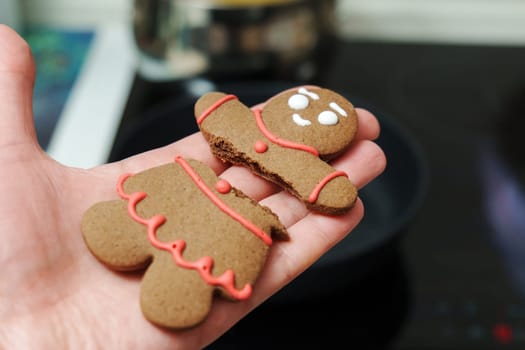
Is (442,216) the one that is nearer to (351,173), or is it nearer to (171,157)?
(351,173)

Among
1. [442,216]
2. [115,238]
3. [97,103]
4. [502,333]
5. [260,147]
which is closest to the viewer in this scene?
[115,238]

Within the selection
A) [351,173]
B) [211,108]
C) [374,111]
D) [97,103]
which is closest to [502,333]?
[351,173]

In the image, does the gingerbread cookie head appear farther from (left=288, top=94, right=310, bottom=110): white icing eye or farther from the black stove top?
the black stove top

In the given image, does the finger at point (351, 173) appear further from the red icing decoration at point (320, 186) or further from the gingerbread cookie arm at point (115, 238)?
the gingerbread cookie arm at point (115, 238)

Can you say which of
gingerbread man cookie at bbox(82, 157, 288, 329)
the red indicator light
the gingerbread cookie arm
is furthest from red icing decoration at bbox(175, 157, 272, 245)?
the red indicator light

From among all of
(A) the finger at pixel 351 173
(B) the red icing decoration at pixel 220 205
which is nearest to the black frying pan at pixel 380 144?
(A) the finger at pixel 351 173

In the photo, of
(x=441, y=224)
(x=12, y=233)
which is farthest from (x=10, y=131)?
(x=441, y=224)
